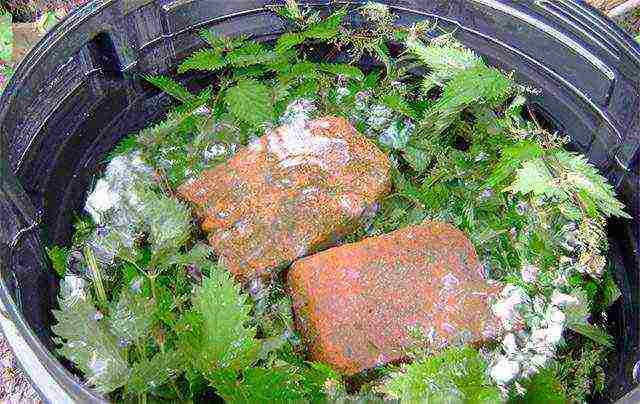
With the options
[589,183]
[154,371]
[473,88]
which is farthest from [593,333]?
[154,371]

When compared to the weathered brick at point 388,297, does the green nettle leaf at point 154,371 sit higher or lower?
higher

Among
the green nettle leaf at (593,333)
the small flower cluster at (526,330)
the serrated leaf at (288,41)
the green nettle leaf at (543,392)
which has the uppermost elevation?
the serrated leaf at (288,41)

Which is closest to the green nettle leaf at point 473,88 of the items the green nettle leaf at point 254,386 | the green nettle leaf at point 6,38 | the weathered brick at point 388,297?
the weathered brick at point 388,297

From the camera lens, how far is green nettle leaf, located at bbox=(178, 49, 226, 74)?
2.16 m

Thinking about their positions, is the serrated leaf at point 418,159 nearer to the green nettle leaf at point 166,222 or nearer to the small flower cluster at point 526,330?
the small flower cluster at point 526,330

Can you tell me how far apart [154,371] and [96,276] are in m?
0.44

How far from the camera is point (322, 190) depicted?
209cm

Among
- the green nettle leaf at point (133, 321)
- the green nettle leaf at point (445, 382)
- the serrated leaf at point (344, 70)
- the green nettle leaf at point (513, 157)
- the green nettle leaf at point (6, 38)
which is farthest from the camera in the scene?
the green nettle leaf at point (6, 38)

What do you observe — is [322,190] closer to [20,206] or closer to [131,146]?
[131,146]

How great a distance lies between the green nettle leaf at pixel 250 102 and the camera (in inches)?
87.7

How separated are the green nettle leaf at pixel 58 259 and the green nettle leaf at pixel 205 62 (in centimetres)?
69

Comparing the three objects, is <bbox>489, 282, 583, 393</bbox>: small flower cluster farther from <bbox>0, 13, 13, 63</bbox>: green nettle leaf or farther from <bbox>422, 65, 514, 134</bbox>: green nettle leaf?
<bbox>0, 13, 13, 63</bbox>: green nettle leaf

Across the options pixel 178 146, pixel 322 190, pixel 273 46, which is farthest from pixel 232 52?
pixel 322 190

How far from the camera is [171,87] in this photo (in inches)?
87.5
